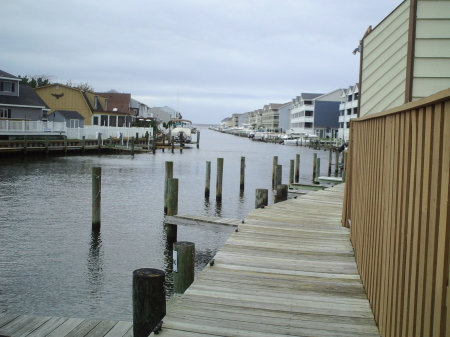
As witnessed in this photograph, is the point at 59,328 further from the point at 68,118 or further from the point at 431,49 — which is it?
the point at 68,118

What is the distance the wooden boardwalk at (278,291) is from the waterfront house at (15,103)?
4437cm

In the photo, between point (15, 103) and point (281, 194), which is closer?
point (281, 194)

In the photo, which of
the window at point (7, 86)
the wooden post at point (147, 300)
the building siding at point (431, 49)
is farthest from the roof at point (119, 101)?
the wooden post at point (147, 300)

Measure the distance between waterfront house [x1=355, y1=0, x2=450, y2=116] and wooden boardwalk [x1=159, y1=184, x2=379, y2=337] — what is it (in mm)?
2535

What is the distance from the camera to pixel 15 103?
4856 cm

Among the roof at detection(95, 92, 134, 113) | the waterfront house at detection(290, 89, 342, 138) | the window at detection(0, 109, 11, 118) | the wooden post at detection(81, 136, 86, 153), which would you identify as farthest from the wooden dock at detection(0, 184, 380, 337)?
the waterfront house at detection(290, 89, 342, 138)

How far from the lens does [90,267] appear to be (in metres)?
11.9

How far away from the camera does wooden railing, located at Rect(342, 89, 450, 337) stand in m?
2.56

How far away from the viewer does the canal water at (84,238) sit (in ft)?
32.1

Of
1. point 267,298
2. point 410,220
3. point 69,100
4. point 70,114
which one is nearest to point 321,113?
point 69,100

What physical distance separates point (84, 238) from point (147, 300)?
9.56 m

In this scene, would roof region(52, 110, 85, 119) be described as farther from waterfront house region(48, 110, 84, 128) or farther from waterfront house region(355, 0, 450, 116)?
waterfront house region(355, 0, 450, 116)

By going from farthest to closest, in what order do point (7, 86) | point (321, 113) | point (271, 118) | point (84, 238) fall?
point (271, 118)
point (321, 113)
point (7, 86)
point (84, 238)

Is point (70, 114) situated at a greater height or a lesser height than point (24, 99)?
lesser
